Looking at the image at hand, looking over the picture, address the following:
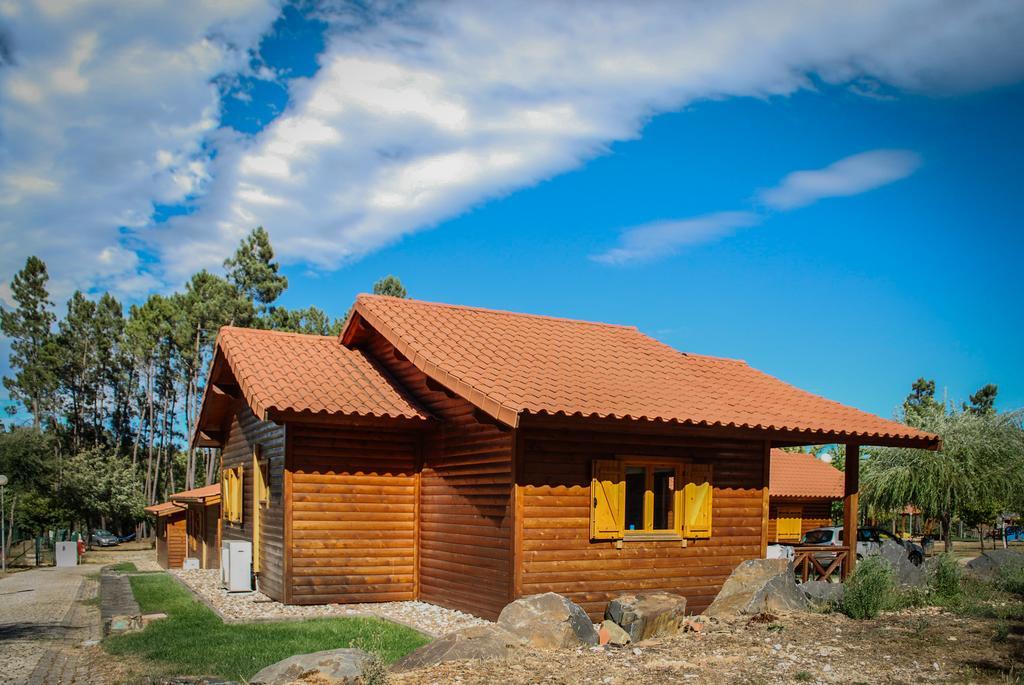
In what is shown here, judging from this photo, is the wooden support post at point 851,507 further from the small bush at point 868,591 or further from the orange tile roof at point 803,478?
the orange tile roof at point 803,478

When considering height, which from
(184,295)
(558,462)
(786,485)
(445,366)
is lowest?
(786,485)

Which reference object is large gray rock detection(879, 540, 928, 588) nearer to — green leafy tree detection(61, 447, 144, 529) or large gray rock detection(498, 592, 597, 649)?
large gray rock detection(498, 592, 597, 649)

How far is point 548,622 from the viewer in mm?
9891

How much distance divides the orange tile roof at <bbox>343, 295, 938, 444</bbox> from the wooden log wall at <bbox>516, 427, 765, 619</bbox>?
2.13 ft

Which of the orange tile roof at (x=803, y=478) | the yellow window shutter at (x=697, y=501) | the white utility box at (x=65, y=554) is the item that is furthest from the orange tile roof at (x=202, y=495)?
the orange tile roof at (x=803, y=478)

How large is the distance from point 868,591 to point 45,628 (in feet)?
39.4

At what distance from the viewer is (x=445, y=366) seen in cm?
1253

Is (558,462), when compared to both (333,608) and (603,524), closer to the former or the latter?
(603,524)

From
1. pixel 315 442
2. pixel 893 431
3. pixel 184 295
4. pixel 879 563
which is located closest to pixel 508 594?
pixel 315 442

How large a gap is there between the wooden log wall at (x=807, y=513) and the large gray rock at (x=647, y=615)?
2366cm

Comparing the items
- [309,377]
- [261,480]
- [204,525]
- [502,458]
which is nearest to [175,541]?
[204,525]

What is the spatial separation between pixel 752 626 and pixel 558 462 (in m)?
3.27

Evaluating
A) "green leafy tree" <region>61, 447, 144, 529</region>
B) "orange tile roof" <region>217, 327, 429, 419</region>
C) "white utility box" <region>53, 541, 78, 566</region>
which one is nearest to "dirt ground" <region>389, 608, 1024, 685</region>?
"orange tile roof" <region>217, 327, 429, 419</region>

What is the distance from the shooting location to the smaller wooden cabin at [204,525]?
22.9 m
